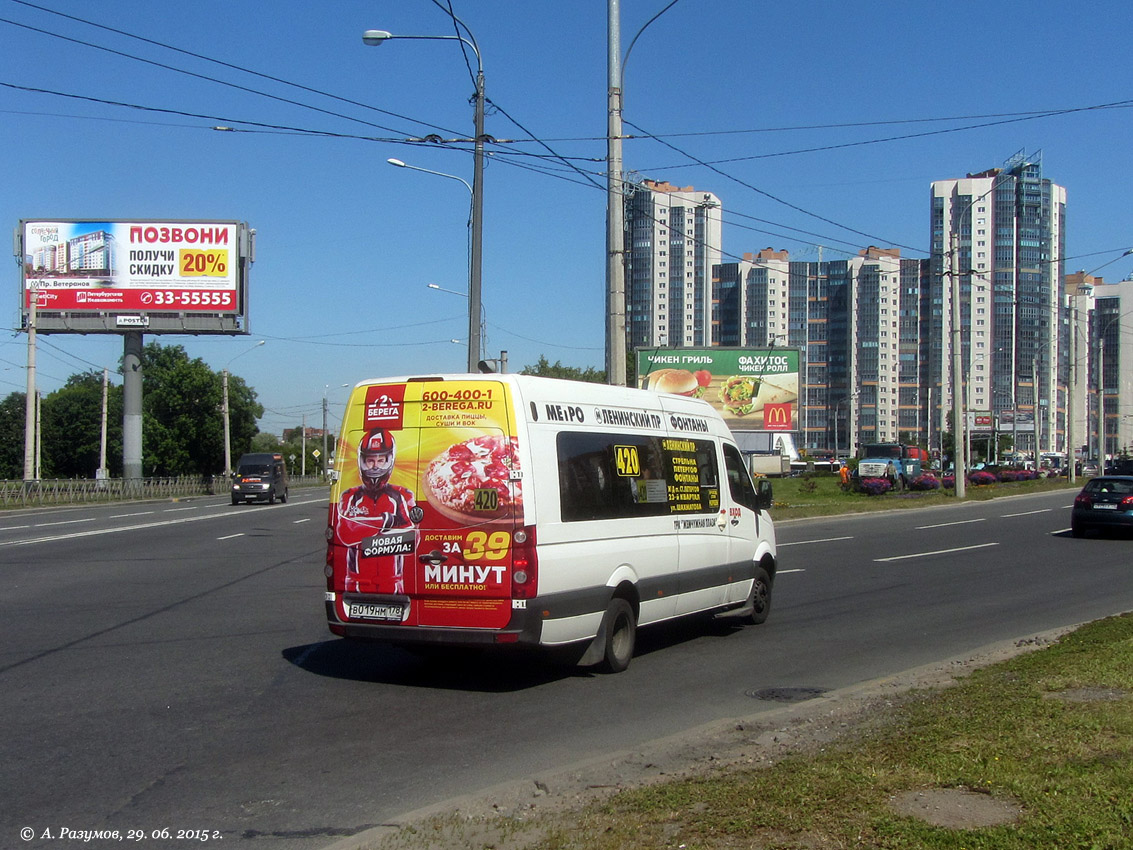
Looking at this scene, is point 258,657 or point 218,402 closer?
point 258,657

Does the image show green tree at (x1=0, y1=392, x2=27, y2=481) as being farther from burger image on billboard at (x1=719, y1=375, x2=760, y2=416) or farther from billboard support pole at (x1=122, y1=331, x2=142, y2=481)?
burger image on billboard at (x1=719, y1=375, x2=760, y2=416)

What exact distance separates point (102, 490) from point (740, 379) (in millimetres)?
30820

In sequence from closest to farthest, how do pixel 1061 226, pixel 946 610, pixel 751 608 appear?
pixel 751 608 < pixel 946 610 < pixel 1061 226

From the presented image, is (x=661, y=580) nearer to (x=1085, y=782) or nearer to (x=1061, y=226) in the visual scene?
(x=1085, y=782)

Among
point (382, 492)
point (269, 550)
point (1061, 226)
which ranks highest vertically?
point (1061, 226)

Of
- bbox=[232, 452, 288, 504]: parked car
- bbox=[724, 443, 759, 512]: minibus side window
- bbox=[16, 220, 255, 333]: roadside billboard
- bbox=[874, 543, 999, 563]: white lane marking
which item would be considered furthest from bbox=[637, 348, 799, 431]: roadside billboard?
bbox=[724, 443, 759, 512]: minibus side window

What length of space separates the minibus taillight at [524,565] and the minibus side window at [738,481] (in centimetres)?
362

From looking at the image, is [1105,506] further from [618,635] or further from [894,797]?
[894,797]

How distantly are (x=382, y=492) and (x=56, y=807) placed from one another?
11.3 feet

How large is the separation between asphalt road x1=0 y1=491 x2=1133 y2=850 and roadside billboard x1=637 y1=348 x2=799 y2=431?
2809 centimetres

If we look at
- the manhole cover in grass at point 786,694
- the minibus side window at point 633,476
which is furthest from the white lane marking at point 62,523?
the manhole cover in grass at point 786,694

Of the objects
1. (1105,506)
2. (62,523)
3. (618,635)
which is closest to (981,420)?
(1105,506)

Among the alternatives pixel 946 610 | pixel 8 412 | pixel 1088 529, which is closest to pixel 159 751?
pixel 946 610

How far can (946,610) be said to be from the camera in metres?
12.3
